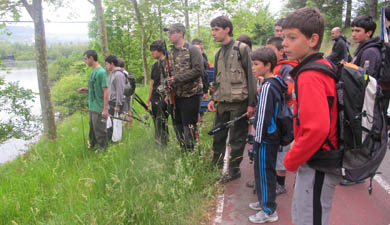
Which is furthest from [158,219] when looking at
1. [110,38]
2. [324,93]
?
[110,38]

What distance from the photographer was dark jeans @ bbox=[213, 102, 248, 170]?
3.76m

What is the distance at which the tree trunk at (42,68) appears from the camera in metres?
6.30

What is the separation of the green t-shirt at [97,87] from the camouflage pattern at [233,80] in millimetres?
2605

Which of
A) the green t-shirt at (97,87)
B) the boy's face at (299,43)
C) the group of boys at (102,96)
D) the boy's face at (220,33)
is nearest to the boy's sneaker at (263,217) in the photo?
the boy's face at (299,43)

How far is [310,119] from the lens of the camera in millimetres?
1666

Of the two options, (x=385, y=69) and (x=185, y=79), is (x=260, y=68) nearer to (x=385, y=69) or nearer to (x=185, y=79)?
(x=185, y=79)

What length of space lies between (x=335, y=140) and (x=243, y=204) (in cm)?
192

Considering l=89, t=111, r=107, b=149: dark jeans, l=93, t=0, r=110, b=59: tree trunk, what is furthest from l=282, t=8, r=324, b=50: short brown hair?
l=93, t=0, r=110, b=59: tree trunk

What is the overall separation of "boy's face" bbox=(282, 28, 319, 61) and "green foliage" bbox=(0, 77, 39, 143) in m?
8.37

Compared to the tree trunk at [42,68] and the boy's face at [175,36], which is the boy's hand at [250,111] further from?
the tree trunk at [42,68]

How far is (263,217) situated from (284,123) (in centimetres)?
104

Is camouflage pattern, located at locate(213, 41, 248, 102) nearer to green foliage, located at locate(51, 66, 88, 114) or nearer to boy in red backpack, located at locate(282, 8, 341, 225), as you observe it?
boy in red backpack, located at locate(282, 8, 341, 225)

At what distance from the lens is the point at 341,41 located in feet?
21.8

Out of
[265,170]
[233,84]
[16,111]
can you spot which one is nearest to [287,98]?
[233,84]
